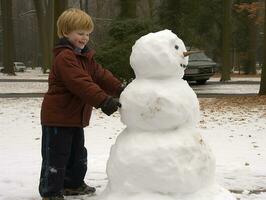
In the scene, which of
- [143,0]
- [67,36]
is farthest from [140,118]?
[143,0]

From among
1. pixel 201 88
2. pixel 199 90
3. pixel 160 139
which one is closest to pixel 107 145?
pixel 160 139

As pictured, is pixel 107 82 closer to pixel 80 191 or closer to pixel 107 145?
pixel 80 191

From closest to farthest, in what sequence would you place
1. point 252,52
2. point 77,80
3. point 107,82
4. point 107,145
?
point 77,80 < point 107,82 < point 107,145 < point 252,52

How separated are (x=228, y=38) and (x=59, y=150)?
711 inches

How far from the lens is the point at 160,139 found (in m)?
3.85

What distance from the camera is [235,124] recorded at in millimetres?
9781

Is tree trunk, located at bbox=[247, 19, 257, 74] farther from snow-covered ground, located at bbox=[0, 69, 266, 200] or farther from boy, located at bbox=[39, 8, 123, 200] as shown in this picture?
boy, located at bbox=[39, 8, 123, 200]

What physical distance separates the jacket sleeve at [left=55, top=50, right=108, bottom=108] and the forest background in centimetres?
867

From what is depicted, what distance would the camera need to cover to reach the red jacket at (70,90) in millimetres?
3982

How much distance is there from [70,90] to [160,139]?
87 cm

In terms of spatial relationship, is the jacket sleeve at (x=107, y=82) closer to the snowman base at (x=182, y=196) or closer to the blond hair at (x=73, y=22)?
the blond hair at (x=73, y=22)

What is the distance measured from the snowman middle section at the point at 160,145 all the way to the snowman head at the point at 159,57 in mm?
73

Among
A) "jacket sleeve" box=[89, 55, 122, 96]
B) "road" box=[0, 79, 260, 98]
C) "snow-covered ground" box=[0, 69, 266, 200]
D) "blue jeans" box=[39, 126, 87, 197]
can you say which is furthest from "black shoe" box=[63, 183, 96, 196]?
"road" box=[0, 79, 260, 98]

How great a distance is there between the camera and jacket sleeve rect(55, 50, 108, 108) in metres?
3.93
